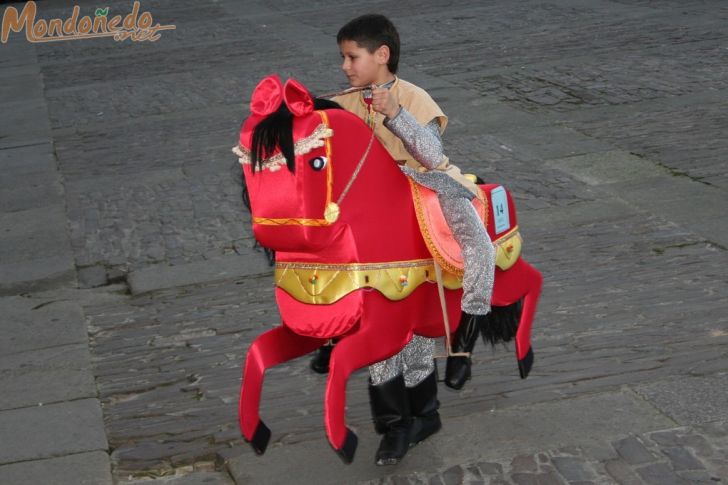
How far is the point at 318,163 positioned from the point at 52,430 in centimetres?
238

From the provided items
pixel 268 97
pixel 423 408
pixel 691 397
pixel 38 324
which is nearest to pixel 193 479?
pixel 423 408

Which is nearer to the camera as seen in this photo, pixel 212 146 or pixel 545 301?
pixel 545 301

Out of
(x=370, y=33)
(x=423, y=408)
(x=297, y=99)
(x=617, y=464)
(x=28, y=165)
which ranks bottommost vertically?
(x=28, y=165)

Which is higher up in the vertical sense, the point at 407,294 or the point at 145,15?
the point at 407,294

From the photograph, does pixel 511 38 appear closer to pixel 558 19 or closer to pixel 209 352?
pixel 558 19

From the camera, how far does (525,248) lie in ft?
25.3

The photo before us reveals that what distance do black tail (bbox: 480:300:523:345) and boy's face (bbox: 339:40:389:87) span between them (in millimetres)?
1336

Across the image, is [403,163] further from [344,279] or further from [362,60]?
[344,279]

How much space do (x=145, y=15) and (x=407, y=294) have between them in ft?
61.4

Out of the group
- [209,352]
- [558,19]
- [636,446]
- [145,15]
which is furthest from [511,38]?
[636,446]

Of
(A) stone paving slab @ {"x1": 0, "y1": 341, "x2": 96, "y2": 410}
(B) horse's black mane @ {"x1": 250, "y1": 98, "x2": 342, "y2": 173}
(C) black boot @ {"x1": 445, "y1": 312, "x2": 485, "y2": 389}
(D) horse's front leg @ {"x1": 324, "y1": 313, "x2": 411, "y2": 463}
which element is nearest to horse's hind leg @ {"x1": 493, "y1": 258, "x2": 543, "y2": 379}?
(C) black boot @ {"x1": 445, "y1": 312, "x2": 485, "y2": 389}

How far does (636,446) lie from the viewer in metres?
4.81

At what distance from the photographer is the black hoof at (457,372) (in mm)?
4664

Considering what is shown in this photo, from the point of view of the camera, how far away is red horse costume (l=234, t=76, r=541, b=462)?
397 cm
